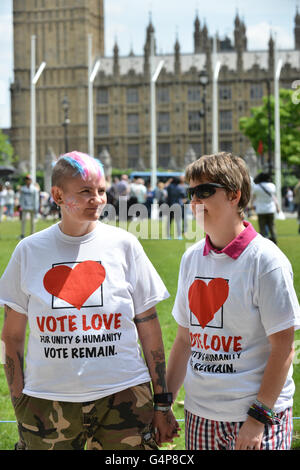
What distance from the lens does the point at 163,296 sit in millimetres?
2281

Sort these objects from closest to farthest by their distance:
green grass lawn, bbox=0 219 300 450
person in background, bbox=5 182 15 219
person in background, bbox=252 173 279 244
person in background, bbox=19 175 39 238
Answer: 1. green grass lawn, bbox=0 219 300 450
2. person in background, bbox=252 173 279 244
3. person in background, bbox=19 175 39 238
4. person in background, bbox=5 182 15 219

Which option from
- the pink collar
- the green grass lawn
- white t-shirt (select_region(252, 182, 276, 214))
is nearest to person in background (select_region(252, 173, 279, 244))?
white t-shirt (select_region(252, 182, 276, 214))

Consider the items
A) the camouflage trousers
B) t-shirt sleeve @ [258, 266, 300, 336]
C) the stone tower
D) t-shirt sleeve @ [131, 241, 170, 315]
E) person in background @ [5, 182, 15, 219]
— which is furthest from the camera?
the stone tower

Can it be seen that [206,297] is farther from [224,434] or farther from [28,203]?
[28,203]

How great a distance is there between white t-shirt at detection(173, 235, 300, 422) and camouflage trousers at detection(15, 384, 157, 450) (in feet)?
0.62

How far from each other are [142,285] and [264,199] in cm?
934

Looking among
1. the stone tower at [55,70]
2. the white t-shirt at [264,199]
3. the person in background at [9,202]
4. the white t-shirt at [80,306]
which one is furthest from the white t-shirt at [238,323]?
the stone tower at [55,70]

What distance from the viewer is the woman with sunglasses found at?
78.4 inches

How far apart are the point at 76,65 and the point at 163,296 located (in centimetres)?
8336

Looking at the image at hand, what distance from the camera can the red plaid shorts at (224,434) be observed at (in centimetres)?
202

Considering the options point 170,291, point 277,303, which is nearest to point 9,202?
point 170,291

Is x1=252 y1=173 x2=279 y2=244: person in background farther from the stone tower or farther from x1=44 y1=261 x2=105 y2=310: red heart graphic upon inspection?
the stone tower
